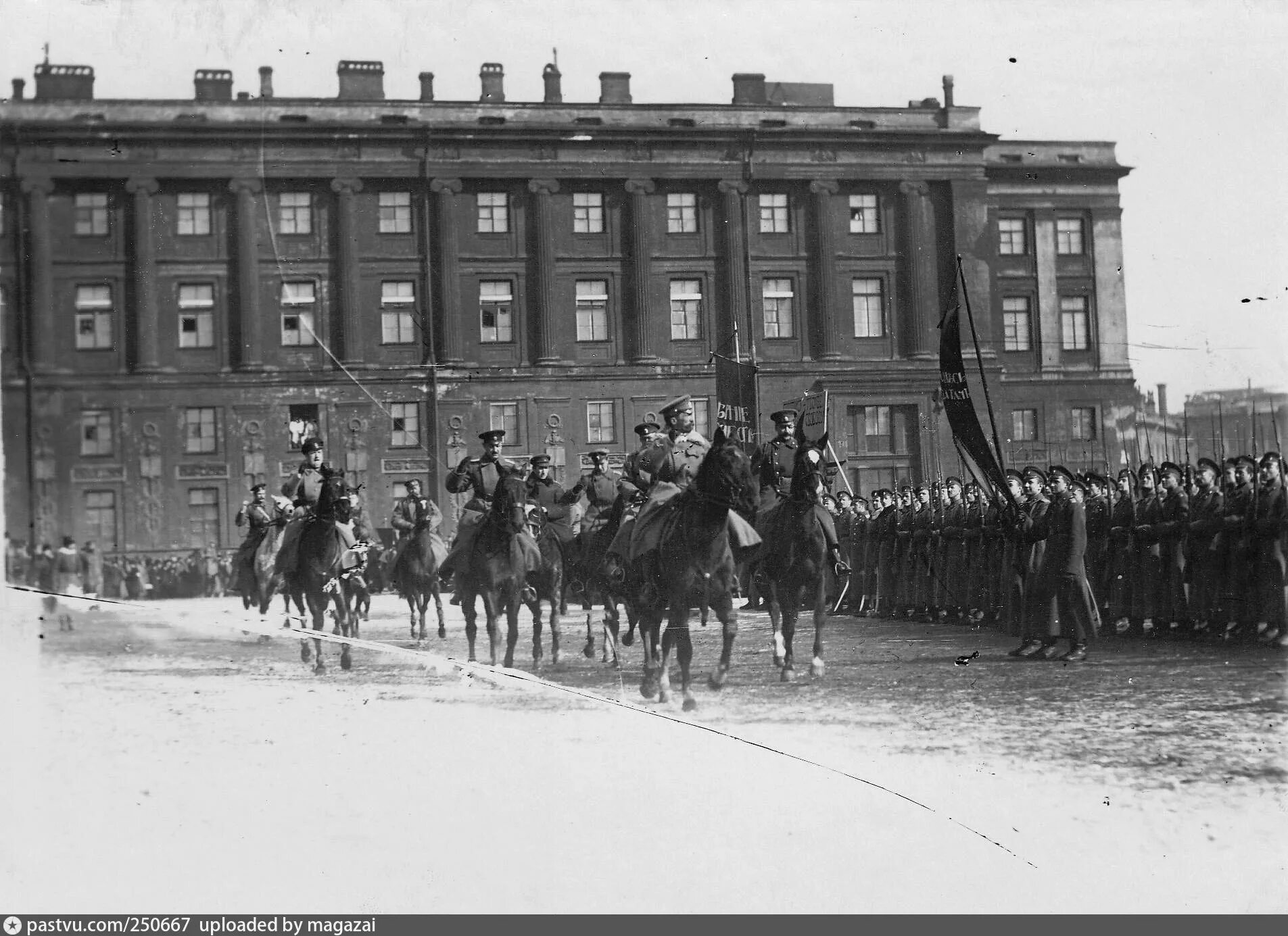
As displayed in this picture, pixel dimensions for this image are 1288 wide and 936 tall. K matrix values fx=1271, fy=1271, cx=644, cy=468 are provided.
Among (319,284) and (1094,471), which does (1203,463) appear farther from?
(319,284)

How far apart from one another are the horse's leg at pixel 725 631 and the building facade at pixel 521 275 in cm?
160

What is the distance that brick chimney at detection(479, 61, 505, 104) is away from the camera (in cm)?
1105

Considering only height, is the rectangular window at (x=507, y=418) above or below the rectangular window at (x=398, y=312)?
below

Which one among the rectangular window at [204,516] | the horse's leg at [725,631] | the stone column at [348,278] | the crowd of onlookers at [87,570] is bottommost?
the horse's leg at [725,631]

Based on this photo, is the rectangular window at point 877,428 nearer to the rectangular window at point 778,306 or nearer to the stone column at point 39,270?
the rectangular window at point 778,306

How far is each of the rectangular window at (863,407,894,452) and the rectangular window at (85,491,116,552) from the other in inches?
252

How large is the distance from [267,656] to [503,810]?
14.4 ft

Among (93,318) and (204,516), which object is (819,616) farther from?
(93,318)

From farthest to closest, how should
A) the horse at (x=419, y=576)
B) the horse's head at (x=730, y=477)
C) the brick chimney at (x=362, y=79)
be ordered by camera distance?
the horse at (x=419, y=576)
the brick chimney at (x=362, y=79)
the horse's head at (x=730, y=477)

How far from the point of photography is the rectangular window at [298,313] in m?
11.1

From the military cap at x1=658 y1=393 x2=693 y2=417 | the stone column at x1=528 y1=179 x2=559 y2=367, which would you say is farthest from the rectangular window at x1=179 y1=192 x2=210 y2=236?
the military cap at x1=658 y1=393 x2=693 y2=417

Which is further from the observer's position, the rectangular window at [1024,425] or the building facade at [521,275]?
the rectangular window at [1024,425]

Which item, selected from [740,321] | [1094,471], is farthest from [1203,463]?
[740,321]

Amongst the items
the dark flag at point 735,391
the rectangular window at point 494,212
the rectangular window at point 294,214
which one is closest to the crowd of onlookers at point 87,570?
the rectangular window at point 294,214
